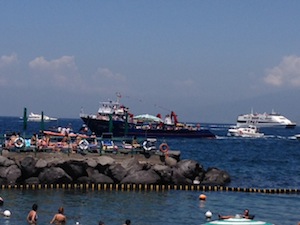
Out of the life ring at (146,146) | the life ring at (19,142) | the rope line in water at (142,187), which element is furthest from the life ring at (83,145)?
the rope line in water at (142,187)

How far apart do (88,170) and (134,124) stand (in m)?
87.5

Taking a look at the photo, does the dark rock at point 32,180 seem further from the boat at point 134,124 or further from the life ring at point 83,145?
the boat at point 134,124

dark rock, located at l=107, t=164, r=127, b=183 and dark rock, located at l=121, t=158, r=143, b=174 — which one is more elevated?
dark rock, located at l=121, t=158, r=143, b=174

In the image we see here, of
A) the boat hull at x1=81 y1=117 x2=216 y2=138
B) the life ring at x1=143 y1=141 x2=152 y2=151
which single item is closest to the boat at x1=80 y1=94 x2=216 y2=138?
the boat hull at x1=81 y1=117 x2=216 y2=138

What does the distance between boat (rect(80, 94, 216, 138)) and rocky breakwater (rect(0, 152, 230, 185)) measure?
7386cm

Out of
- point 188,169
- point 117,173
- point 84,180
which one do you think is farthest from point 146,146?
point 84,180

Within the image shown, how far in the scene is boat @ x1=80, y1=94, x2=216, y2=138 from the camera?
13138 centimetres

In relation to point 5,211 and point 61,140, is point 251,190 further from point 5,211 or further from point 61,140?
point 5,211

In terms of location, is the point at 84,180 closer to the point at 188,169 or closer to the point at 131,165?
the point at 131,165

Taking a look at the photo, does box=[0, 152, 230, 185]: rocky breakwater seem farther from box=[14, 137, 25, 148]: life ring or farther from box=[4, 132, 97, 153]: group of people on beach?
box=[4, 132, 97, 153]: group of people on beach

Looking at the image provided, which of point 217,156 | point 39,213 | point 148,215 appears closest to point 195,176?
Answer: point 148,215

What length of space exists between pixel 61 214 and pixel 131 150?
64.6 feet

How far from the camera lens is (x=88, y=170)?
50188 millimetres

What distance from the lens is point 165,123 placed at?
145125mm
